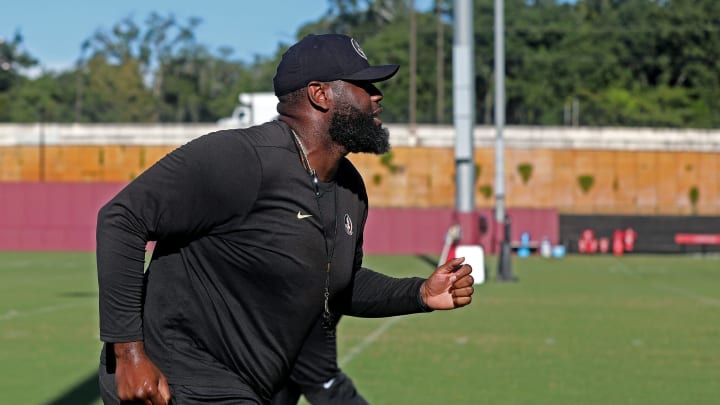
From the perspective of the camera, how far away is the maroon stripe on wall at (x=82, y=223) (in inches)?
1874

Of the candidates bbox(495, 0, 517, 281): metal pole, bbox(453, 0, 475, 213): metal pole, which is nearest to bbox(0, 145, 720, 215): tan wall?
bbox(495, 0, 517, 281): metal pole

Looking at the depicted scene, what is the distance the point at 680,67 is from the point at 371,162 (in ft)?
131

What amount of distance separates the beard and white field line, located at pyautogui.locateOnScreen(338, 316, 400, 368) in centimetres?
842

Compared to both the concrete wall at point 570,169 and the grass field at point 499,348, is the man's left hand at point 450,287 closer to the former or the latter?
the grass field at point 499,348

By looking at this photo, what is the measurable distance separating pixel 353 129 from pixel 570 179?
6074 cm

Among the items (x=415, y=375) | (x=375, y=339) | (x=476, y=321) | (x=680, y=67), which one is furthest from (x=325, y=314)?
(x=680, y=67)

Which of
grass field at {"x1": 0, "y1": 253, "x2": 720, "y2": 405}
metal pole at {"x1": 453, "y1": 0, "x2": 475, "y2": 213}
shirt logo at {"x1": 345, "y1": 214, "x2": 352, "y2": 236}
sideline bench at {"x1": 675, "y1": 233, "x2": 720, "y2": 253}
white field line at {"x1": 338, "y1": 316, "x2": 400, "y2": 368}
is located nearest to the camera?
shirt logo at {"x1": 345, "y1": 214, "x2": 352, "y2": 236}

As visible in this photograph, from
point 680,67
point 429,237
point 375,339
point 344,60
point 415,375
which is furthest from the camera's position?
point 680,67

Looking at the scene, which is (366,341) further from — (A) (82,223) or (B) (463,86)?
(A) (82,223)

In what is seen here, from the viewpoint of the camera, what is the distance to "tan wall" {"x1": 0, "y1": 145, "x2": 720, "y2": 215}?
211 ft

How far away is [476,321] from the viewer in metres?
18.2

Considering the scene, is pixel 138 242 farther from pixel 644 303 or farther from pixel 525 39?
pixel 525 39

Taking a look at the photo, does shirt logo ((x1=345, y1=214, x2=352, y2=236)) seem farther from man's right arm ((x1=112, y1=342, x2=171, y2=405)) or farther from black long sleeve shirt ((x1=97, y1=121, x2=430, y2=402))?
man's right arm ((x1=112, y1=342, x2=171, y2=405))

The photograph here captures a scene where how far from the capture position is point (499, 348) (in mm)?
14797
